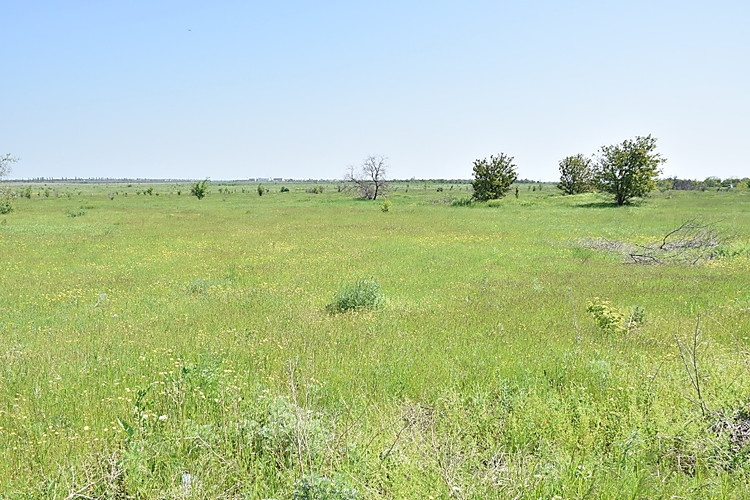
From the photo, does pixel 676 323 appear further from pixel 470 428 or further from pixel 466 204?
pixel 466 204

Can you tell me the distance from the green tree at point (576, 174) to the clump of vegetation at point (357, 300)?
62.2 metres

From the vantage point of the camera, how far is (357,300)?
948cm

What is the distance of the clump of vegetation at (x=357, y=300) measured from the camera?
9445 millimetres

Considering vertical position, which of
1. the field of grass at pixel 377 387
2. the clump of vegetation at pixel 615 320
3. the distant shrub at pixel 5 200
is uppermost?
the distant shrub at pixel 5 200

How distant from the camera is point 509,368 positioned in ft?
19.5

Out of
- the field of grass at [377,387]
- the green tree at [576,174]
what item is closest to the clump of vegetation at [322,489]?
the field of grass at [377,387]

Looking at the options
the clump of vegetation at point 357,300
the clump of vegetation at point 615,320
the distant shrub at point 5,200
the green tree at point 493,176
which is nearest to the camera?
the clump of vegetation at point 615,320

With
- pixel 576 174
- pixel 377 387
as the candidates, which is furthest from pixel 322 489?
pixel 576 174

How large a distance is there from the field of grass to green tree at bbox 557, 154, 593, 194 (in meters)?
55.0

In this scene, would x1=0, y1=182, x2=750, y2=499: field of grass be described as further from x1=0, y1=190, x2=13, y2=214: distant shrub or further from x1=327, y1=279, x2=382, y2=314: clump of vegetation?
x1=0, y1=190, x2=13, y2=214: distant shrub

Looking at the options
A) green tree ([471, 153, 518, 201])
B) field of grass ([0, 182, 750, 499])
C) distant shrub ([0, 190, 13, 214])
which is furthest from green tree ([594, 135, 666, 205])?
distant shrub ([0, 190, 13, 214])

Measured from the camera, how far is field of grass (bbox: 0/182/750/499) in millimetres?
3607

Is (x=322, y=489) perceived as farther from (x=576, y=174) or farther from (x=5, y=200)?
(x=576, y=174)

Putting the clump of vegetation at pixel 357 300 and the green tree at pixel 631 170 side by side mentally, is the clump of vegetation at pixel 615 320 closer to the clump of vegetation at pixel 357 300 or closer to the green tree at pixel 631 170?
the clump of vegetation at pixel 357 300
